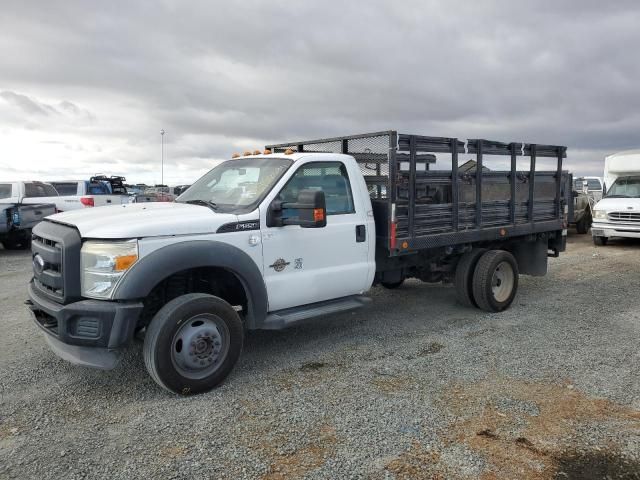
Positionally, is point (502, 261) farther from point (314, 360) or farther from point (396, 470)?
point (396, 470)

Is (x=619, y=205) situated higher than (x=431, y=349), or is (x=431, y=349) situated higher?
(x=619, y=205)

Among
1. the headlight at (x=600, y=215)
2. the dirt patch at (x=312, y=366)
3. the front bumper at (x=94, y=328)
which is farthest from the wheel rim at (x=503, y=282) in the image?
the headlight at (x=600, y=215)

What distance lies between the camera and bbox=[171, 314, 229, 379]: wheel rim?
166 inches

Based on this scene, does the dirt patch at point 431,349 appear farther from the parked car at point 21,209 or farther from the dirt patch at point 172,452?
the parked car at point 21,209

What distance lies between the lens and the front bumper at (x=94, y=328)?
3949 mm

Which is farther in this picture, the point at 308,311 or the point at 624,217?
the point at 624,217

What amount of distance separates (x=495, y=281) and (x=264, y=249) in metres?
3.76

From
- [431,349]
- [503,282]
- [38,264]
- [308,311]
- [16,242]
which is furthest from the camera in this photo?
[16,242]

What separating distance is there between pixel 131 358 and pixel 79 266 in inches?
55.5

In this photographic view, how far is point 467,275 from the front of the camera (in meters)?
6.89

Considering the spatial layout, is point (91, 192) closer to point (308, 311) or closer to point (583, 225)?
point (308, 311)

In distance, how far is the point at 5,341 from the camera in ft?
18.8

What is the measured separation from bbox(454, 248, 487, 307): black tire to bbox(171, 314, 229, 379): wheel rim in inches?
144

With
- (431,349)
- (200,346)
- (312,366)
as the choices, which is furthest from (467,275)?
(200,346)
